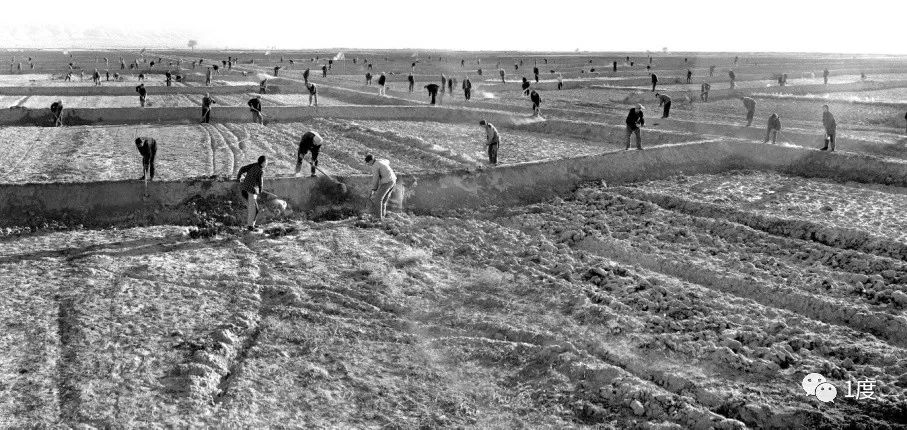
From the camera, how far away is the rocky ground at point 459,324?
6.02 meters

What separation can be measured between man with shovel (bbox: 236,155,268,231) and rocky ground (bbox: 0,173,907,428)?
14.3 inches

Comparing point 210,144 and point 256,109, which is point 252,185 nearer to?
point 210,144

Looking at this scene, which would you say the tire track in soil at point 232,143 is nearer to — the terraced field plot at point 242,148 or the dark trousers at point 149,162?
the terraced field plot at point 242,148

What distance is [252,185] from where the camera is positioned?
10672 millimetres

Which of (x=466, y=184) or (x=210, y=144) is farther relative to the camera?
(x=210, y=144)

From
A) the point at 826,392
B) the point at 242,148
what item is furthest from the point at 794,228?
the point at 242,148

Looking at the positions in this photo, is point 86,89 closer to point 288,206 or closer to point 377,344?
point 288,206

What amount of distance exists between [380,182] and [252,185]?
1.82m

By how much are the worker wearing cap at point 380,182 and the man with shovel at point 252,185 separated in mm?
1516

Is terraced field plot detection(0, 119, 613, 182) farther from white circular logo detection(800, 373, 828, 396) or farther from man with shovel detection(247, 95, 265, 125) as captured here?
white circular logo detection(800, 373, 828, 396)

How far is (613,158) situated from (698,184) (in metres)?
1.68

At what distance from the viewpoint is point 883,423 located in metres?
5.80

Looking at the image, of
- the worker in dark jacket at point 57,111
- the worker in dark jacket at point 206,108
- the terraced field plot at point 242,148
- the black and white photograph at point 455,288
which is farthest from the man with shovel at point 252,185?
the worker in dark jacket at point 57,111

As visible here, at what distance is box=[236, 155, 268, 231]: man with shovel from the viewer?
1061 cm
